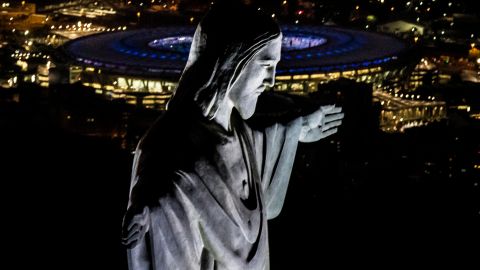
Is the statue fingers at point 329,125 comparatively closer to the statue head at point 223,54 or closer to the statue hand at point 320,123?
the statue hand at point 320,123

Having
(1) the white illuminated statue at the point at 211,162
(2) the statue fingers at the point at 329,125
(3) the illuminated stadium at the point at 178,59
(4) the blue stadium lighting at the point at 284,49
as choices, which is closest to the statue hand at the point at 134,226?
(1) the white illuminated statue at the point at 211,162

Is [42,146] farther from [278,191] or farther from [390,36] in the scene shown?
[390,36]

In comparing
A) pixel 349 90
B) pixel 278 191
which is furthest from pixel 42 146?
pixel 278 191

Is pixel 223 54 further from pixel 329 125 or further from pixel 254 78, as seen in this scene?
pixel 329 125

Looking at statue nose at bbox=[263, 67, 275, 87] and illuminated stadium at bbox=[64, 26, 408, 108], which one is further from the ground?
statue nose at bbox=[263, 67, 275, 87]

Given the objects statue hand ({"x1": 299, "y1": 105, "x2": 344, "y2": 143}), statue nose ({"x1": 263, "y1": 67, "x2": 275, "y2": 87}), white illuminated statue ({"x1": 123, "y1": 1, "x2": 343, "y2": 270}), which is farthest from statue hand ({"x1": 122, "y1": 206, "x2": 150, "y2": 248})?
statue hand ({"x1": 299, "y1": 105, "x2": 344, "y2": 143})

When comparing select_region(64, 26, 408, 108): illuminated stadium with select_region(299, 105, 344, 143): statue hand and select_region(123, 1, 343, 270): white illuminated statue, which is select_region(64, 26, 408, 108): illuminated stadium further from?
select_region(123, 1, 343, 270): white illuminated statue

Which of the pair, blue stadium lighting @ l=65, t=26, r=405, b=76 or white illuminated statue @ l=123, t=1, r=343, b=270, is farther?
blue stadium lighting @ l=65, t=26, r=405, b=76
